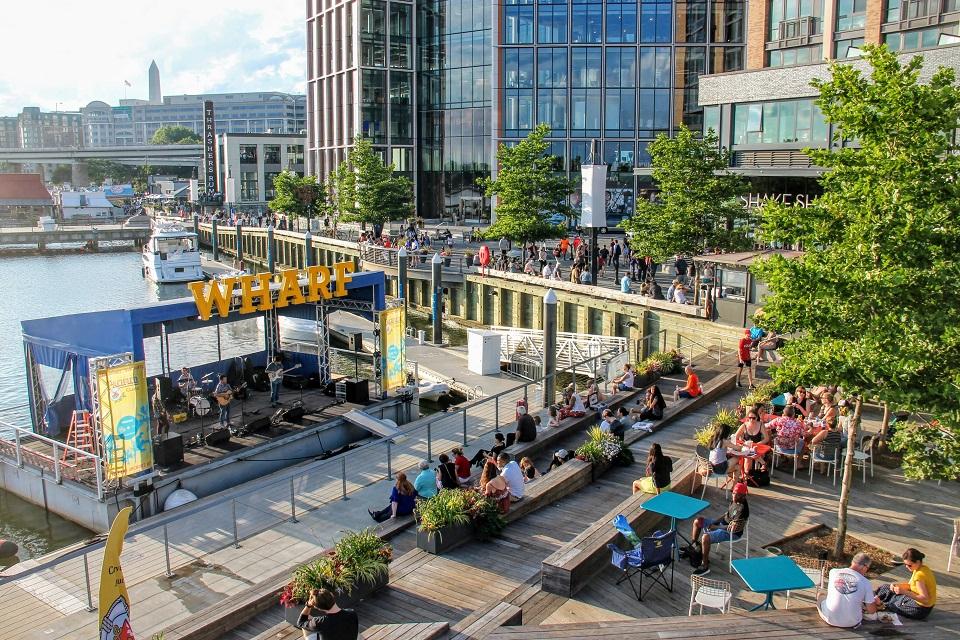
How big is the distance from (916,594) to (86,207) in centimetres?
12971

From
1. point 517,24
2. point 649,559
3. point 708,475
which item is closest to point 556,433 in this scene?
point 708,475

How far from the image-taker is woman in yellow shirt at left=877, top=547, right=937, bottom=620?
9484mm

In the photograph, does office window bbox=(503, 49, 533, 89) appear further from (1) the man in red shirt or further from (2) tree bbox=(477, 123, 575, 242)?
(1) the man in red shirt

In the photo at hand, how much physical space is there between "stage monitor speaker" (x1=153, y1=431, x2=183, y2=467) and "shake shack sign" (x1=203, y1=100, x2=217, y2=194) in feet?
392

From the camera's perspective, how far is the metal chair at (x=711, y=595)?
9.89 meters

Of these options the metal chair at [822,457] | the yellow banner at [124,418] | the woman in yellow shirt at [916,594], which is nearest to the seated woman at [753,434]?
the metal chair at [822,457]

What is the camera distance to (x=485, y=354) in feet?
104

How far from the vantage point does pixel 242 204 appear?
385ft

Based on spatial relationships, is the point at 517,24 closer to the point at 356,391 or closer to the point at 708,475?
the point at 356,391

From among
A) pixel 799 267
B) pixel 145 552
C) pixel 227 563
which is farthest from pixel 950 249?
pixel 145 552

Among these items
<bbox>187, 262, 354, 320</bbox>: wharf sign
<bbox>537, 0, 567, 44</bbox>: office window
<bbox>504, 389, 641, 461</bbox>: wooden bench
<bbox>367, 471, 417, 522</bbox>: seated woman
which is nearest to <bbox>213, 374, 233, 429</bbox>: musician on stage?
<bbox>187, 262, 354, 320</bbox>: wharf sign

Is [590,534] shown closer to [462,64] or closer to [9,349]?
[9,349]

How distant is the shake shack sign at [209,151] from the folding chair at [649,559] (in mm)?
130510

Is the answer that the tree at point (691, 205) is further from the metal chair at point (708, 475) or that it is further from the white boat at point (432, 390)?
the metal chair at point (708, 475)
